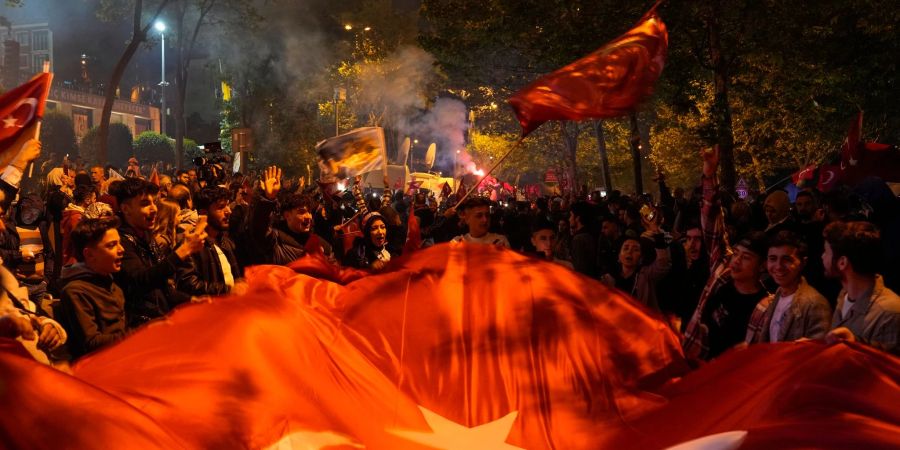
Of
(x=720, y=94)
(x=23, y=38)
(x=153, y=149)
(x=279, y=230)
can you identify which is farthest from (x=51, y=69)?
(x=279, y=230)

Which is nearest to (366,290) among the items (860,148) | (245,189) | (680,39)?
(245,189)

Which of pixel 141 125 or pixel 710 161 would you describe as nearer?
pixel 710 161

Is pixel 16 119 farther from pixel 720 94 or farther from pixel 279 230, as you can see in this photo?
pixel 720 94

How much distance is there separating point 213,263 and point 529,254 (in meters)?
2.57

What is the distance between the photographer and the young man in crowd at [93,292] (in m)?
5.27

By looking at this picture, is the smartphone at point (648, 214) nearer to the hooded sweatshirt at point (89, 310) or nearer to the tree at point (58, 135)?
the hooded sweatshirt at point (89, 310)

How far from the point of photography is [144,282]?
6.03 meters

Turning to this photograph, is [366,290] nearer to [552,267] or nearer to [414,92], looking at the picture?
[552,267]

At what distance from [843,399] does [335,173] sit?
6834mm

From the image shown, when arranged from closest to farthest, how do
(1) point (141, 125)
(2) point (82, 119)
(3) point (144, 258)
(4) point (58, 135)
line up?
(3) point (144, 258)
(4) point (58, 135)
(2) point (82, 119)
(1) point (141, 125)

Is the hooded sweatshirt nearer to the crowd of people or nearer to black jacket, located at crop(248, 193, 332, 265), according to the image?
the crowd of people

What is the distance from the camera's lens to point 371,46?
2072 inches

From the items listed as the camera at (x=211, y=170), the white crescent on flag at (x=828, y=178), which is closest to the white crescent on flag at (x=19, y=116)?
the camera at (x=211, y=170)

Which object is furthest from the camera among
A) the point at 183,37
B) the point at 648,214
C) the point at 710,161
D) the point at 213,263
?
the point at 183,37
